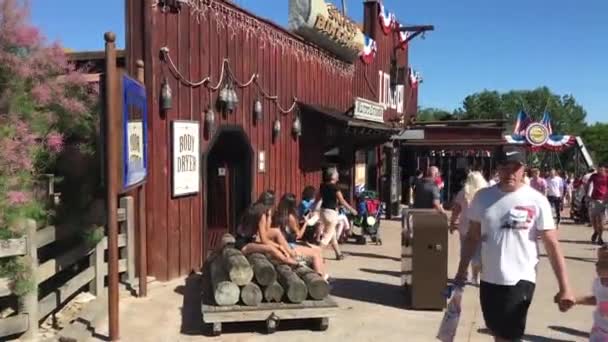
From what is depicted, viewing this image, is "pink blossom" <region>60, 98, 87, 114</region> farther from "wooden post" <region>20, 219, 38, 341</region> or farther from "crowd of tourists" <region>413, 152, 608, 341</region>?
"crowd of tourists" <region>413, 152, 608, 341</region>

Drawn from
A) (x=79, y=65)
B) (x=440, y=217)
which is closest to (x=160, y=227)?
(x=79, y=65)

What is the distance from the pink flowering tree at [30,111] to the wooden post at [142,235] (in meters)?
0.82

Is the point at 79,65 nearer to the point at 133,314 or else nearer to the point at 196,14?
the point at 196,14

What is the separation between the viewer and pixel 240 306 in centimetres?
611

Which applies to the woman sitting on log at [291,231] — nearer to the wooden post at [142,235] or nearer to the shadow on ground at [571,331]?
the wooden post at [142,235]

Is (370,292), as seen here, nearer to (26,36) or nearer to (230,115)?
(230,115)

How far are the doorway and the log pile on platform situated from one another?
13.2ft

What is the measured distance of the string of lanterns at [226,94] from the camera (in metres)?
8.05

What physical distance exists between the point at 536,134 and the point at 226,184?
1846cm

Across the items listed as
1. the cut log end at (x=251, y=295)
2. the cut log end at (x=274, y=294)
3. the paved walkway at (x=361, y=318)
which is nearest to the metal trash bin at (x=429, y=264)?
the paved walkway at (x=361, y=318)

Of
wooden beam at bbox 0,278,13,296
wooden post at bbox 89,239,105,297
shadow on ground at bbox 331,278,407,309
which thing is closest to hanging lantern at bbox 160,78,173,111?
wooden post at bbox 89,239,105,297

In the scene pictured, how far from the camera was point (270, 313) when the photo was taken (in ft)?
19.9

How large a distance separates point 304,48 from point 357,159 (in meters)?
4.87

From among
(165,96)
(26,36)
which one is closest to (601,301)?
(26,36)
